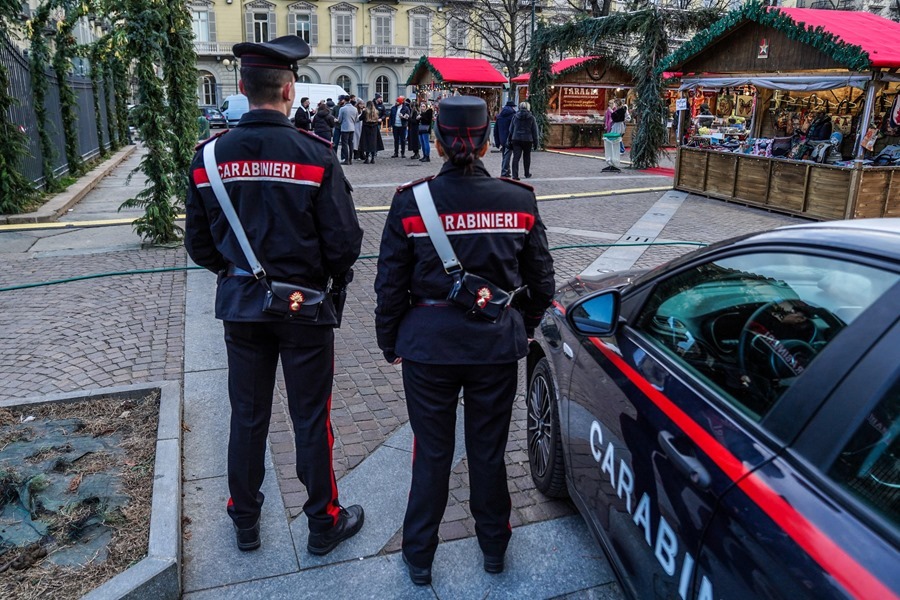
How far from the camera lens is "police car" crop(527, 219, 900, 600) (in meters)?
1.53

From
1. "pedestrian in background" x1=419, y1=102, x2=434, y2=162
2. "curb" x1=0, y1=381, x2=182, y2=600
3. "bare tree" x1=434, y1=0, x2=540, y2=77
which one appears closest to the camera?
"curb" x1=0, y1=381, x2=182, y2=600

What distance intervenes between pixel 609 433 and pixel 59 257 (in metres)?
7.93

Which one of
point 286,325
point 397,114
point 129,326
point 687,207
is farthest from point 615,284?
point 397,114

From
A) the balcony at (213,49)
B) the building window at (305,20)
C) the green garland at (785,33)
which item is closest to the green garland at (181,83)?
the green garland at (785,33)

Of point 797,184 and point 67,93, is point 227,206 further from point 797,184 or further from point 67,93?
point 67,93

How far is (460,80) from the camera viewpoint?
28.4 meters

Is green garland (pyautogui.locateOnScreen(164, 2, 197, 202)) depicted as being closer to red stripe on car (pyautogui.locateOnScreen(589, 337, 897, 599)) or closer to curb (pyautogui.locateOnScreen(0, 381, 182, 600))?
curb (pyautogui.locateOnScreen(0, 381, 182, 600))

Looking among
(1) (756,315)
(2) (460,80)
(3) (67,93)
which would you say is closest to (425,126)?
(3) (67,93)

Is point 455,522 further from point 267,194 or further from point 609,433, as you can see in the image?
point 267,194

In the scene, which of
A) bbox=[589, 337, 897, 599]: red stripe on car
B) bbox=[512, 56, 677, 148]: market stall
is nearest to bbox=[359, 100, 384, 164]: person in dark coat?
bbox=[512, 56, 677, 148]: market stall

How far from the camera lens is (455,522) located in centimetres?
337

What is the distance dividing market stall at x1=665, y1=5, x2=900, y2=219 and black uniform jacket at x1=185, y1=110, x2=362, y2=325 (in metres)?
10.6

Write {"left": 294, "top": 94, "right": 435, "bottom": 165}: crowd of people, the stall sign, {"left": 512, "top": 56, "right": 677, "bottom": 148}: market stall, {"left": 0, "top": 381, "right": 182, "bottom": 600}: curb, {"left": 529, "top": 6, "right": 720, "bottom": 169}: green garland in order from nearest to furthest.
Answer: {"left": 0, "top": 381, "right": 182, "bottom": 600}: curb < {"left": 529, "top": 6, "right": 720, "bottom": 169}: green garland < {"left": 294, "top": 94, "right": 435, "bottom": 165}: crowd of people < {"left": 512, "top": 56, "right": 677, "bottom": 148}: market stall < the stall sign

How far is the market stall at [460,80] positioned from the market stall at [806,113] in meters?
13.5
